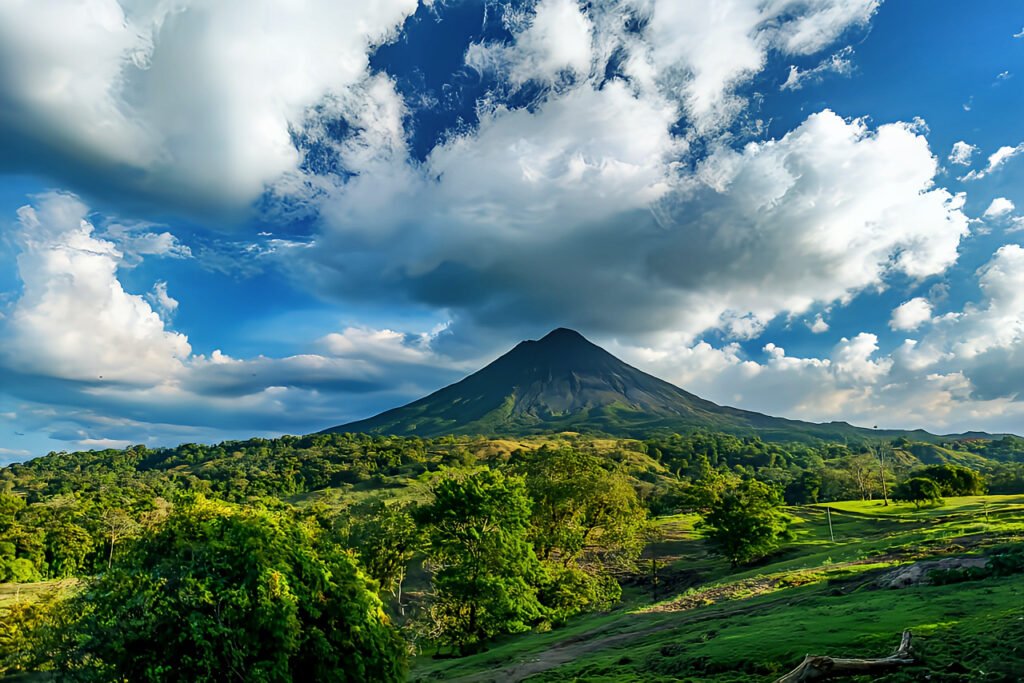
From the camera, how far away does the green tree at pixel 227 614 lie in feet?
46.3

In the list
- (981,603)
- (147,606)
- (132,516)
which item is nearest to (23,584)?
(132,516)

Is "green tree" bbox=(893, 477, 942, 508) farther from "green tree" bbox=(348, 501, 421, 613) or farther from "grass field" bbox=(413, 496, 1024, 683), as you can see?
"green tree" bbox=(348, 501, 421, 613)

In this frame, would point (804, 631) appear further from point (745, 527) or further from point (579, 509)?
point (745, 527)

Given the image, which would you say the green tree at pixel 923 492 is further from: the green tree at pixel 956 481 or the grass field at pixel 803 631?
the grass field at pixel 803 631

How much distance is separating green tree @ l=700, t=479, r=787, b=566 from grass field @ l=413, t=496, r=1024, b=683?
52.2 ft

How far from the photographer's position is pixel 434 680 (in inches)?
1027

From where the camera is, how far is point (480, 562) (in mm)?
33156

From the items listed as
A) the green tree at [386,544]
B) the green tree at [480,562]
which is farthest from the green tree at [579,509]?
the green tree at [480,562]

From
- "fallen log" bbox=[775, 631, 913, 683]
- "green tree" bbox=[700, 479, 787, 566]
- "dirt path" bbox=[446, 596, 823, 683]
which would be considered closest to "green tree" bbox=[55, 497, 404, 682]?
"dirt path" bbox=[446, 596, 823, 683]

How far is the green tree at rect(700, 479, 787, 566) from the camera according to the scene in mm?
61250

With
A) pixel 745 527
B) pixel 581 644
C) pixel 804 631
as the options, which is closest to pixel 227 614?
pixel 804 631

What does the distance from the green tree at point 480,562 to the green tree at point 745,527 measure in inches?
1346

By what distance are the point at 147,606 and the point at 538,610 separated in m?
24.1

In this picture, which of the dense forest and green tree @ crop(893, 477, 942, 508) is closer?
the dense forest
